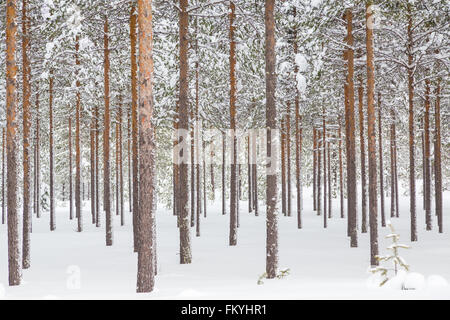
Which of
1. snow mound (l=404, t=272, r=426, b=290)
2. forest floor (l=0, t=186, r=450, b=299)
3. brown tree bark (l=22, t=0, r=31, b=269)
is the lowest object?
forest floor (l=0, t=186, r=450, b=299)

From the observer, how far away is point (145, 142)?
8.98m

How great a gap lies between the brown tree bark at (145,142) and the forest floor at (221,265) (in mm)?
881

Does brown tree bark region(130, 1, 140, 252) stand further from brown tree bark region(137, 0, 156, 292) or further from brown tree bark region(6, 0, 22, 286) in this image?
brown tree bark region(137, 0, 156, 292)

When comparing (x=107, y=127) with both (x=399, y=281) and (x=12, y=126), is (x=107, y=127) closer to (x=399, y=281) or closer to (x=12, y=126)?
(x=12, y=126)

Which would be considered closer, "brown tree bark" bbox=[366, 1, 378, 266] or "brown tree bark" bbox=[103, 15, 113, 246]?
"brown tree bark" bbox=[366, 1, 378, 266]

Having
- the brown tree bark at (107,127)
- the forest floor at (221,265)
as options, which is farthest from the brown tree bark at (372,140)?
the brown tree bark at (107,127)

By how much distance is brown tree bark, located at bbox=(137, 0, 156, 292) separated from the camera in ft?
29.5

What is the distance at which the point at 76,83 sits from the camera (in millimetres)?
23078

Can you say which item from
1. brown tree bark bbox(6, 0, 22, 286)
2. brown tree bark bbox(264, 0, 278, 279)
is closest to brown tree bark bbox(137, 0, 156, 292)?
brown tree bark bbox(264, 0, 278, 279)

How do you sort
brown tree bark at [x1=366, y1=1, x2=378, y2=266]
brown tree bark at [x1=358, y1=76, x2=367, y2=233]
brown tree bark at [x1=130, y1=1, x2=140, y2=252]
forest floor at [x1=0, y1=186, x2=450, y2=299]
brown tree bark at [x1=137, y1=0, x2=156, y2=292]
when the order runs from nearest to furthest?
brown tree bark at [x1=137, y1=0, x2=156, y2=292], forest floor at [x1=0, y1=186, x2=450, y2=299], brown tree bark at [x1=366, y1=1, x2=378, y2=266], brown tree bark at [x1=130, y1=1, x2=140, y2=252], brown tree bark at [x1=358, y1=76, x2=367, y2=233]

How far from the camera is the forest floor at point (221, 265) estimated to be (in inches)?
363

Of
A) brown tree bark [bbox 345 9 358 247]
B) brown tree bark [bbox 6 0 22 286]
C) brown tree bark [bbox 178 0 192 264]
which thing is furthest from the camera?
brown tree bark [bbox 345 9 358 247]

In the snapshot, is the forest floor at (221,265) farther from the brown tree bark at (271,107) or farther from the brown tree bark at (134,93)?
the brown tree bark at (134,93)

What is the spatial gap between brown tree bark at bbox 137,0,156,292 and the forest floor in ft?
2.89
